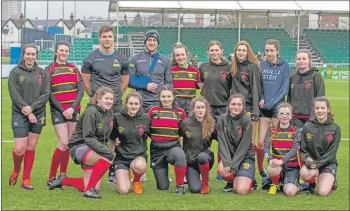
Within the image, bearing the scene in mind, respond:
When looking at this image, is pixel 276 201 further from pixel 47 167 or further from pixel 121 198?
pixel 47 167

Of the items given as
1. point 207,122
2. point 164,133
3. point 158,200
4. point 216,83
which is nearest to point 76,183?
point 158,200

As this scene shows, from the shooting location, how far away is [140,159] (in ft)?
19.9

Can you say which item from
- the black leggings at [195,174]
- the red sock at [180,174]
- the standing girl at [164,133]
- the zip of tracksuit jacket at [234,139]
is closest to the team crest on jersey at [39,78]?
the standing girl at [164,133]

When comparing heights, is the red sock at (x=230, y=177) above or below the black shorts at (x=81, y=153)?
below

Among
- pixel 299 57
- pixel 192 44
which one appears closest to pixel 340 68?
pixel 192 44

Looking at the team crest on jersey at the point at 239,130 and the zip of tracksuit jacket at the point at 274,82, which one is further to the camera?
the zip of tracksuit jacket at the point at 274,82

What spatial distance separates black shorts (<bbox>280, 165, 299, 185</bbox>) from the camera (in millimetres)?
6100

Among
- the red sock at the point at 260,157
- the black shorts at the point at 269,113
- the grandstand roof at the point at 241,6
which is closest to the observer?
the black shorts at the point at 269,113

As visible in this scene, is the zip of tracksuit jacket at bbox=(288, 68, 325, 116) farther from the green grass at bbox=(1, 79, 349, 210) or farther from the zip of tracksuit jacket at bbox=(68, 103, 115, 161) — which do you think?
the zip of tracksuit jacket at bbox=(68, 103, 115, 161)

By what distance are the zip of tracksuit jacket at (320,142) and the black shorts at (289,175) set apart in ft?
0.56

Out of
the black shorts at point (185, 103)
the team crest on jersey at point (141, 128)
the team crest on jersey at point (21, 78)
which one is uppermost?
the team crest on jersey at point (21, 78)

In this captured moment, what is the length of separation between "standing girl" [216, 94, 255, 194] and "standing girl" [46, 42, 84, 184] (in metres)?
1.52

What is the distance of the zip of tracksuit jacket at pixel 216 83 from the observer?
6.66 meters

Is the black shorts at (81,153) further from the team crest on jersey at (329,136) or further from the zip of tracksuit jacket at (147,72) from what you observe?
the team crest on jersey at (329,136)
